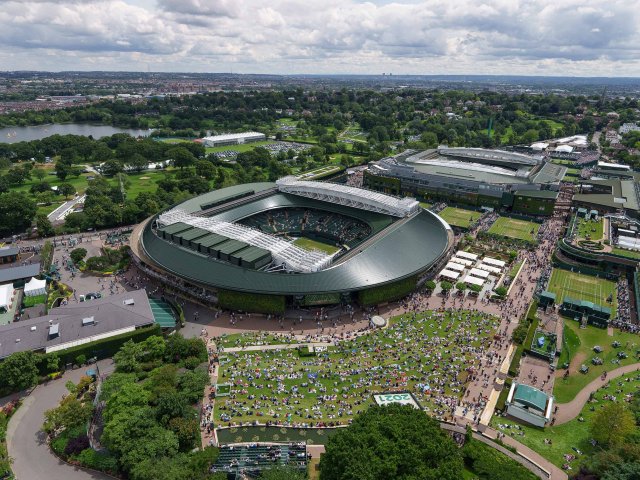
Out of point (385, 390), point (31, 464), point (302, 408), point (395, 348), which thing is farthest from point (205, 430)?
point (395, 348)

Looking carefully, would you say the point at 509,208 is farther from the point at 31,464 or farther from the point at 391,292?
the point at 31,464

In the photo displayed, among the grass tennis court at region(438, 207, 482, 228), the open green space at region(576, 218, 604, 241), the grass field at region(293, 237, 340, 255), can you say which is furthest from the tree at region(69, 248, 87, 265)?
the open green space at region(576, 218, 604, 241)

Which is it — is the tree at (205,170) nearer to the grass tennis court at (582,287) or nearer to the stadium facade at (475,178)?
the stadium facade at (475,178)

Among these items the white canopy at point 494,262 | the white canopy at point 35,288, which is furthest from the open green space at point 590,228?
the white canopy at point 35,288

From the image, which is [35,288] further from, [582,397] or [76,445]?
[582,397]

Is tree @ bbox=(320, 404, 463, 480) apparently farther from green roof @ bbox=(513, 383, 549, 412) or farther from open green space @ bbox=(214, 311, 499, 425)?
green roof @ bbox=(513, 383, 549, 412)

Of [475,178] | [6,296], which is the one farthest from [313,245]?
[475,178]
